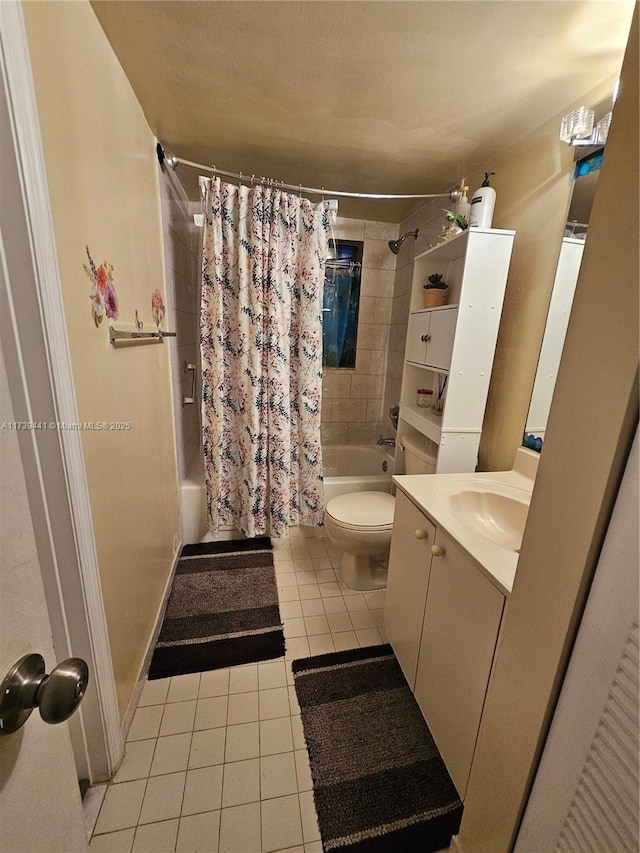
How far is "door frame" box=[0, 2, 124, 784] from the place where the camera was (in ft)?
2.08

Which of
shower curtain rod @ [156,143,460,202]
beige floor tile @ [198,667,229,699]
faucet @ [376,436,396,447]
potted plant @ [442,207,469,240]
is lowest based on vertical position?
beige floor tile @ [198,667,229,699]

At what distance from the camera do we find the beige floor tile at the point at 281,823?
36.8 inches

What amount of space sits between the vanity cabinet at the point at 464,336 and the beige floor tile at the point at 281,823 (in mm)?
1273

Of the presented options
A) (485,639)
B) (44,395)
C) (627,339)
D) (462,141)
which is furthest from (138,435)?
(462,141)

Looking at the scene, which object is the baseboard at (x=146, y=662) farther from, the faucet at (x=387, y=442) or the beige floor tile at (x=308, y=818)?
the faucet at (x=387, y=442)

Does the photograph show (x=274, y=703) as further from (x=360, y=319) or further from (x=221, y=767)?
(x=360, y=319)

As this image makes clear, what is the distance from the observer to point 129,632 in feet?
3.93

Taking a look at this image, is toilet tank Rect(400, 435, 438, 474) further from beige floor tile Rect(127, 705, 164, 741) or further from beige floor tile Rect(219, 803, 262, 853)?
beige floor tile Rect(127, 705, 164, 741)

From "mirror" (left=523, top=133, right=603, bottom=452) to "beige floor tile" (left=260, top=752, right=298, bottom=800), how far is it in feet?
4.41

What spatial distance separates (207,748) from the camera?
3.74 feet

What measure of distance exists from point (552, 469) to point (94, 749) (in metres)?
1.44

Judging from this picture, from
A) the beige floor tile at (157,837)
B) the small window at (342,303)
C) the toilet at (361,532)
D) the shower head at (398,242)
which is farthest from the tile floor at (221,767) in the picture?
the shower head at (398,242)

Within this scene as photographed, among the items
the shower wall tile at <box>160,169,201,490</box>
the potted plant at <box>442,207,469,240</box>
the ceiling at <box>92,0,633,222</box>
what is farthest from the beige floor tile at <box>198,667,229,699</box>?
the ceiling at <box>92,0,633,222</box>

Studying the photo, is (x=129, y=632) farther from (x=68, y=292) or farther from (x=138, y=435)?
(x=68, y=292)
